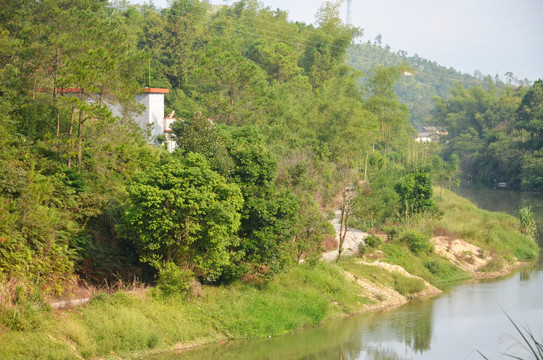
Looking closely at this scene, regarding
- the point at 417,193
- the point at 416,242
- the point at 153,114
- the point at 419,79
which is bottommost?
the point at 416,242

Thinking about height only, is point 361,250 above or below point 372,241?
below

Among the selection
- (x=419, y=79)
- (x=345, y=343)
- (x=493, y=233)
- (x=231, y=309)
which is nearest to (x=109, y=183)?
(x=231, y=309)

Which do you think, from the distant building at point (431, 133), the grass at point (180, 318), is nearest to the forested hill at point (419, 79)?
the distant building at point (431, 133)

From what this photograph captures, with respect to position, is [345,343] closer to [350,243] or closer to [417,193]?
[350,243]

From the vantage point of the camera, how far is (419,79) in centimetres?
16325

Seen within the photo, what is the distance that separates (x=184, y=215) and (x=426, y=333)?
8.68 meters

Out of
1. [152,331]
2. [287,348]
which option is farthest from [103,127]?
[287,348]

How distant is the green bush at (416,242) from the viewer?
2781cm

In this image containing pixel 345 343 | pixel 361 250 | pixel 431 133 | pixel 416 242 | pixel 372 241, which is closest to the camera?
pixel 345 343

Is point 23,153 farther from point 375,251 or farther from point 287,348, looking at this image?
point 375,251

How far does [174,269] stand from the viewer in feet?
56.3

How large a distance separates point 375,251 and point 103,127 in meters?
12.5

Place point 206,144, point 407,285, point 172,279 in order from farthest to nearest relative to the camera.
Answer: point 407,285 → point 206,144 → point 172,279

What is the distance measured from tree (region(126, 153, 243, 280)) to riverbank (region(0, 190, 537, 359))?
118 cm
